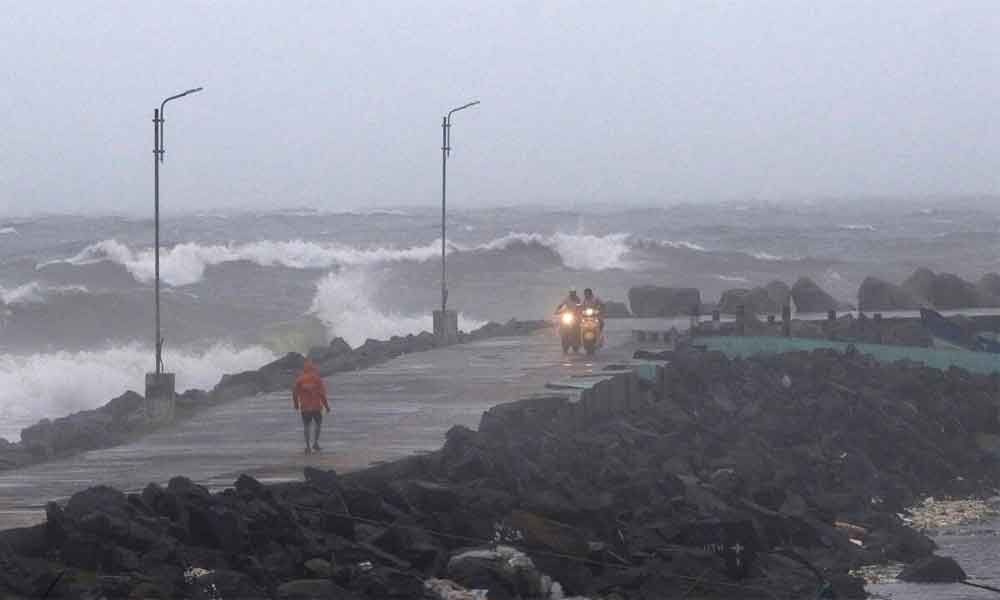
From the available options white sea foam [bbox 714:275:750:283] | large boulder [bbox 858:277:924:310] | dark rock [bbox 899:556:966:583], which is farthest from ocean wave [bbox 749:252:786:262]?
dark rock [bbox 899:556:966:583]

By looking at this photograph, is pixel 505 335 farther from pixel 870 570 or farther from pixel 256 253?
pixel 256 253

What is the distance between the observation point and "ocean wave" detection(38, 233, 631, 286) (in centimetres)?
8425

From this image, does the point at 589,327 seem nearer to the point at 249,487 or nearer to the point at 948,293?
the point at 249,487

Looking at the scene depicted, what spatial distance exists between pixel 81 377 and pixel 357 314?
26.8 metres

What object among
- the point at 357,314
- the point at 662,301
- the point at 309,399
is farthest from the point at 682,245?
the point at 309,399

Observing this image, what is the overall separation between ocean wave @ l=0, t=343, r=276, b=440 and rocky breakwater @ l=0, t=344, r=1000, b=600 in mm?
12647

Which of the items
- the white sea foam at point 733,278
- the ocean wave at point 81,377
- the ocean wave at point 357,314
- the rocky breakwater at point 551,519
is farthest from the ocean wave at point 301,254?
the rocky breakwater at point 551,519

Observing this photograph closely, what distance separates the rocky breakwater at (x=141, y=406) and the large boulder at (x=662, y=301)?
8719 millimetres

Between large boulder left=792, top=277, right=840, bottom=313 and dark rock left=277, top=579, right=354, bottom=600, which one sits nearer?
dark rock left=277, top=579, right=354, bottom=600

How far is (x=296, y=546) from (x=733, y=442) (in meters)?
12.2

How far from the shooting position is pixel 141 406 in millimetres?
27797

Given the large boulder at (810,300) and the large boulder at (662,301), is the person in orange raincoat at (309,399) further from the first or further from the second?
the large boulder at (810,300)

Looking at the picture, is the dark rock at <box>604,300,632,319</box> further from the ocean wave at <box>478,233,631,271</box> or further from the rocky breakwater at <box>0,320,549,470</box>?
the ocean wave at <box>478,233,631,271</box>

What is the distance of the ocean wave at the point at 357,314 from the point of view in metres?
58.5
